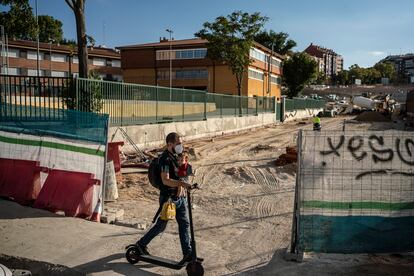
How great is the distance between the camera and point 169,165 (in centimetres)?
515

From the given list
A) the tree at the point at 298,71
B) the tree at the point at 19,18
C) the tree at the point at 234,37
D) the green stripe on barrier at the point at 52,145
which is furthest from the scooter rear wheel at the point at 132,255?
the tree at the point at 298,71

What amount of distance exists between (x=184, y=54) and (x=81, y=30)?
43.7m

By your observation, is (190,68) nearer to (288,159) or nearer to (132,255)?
(288,159)

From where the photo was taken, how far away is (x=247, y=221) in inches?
326

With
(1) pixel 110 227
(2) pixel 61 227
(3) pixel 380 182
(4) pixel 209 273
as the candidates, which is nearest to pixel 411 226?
(3) pixel 380 182

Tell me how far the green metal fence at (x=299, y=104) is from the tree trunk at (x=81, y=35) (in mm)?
38980

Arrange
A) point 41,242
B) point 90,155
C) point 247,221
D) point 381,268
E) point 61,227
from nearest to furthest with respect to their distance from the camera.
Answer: point 381,268
point 41,242
point 61,227
point 90,155
point 247,221

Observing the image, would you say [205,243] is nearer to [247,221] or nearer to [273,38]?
[247,221]

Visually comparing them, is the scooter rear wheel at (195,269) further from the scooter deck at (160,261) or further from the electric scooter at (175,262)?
the scooter deck at (160,261)

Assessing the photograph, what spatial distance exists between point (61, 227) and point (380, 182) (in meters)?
4.74

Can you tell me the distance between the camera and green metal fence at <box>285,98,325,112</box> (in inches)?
2116

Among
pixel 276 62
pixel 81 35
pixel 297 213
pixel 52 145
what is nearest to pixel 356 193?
pixel 297 213

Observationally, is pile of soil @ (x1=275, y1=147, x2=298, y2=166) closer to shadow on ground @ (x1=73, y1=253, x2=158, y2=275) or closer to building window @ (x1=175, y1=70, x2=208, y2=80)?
shadow on ground @ (x1=73, y1=253, x2=158, y2=275)

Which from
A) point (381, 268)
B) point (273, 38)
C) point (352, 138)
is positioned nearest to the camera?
point (381, 268)
